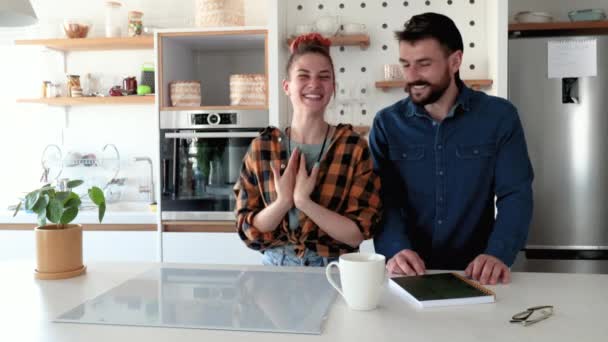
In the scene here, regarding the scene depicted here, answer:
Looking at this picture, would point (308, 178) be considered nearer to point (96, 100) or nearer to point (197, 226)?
point (197, 226)

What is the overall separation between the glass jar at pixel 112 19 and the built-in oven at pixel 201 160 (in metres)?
0.79

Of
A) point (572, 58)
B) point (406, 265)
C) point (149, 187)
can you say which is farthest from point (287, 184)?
point (149, 187)

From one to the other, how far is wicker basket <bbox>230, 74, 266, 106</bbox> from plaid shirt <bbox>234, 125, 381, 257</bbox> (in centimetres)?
139

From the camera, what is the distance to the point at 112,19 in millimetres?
3365

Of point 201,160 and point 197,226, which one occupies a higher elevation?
point 201,160

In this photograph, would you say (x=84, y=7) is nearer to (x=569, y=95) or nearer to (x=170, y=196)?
(x=170, y=196)

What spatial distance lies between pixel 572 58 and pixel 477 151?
1.46 metres

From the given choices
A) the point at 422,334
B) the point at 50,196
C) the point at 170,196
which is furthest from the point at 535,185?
the point at 50,196

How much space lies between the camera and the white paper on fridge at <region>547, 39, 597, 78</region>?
2711 millimetres

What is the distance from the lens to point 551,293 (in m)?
1.11

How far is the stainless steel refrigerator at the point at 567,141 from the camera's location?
2713 millimetres

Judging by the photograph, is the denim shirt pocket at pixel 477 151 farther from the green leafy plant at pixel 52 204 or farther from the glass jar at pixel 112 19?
the glass jar at pixel 112 19

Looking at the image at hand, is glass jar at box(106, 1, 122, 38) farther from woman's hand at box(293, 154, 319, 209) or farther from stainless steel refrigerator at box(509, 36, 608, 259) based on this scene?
woman's hand at box(293, 154, 319, 209)

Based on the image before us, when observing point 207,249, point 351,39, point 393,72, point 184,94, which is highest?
point 351,39
